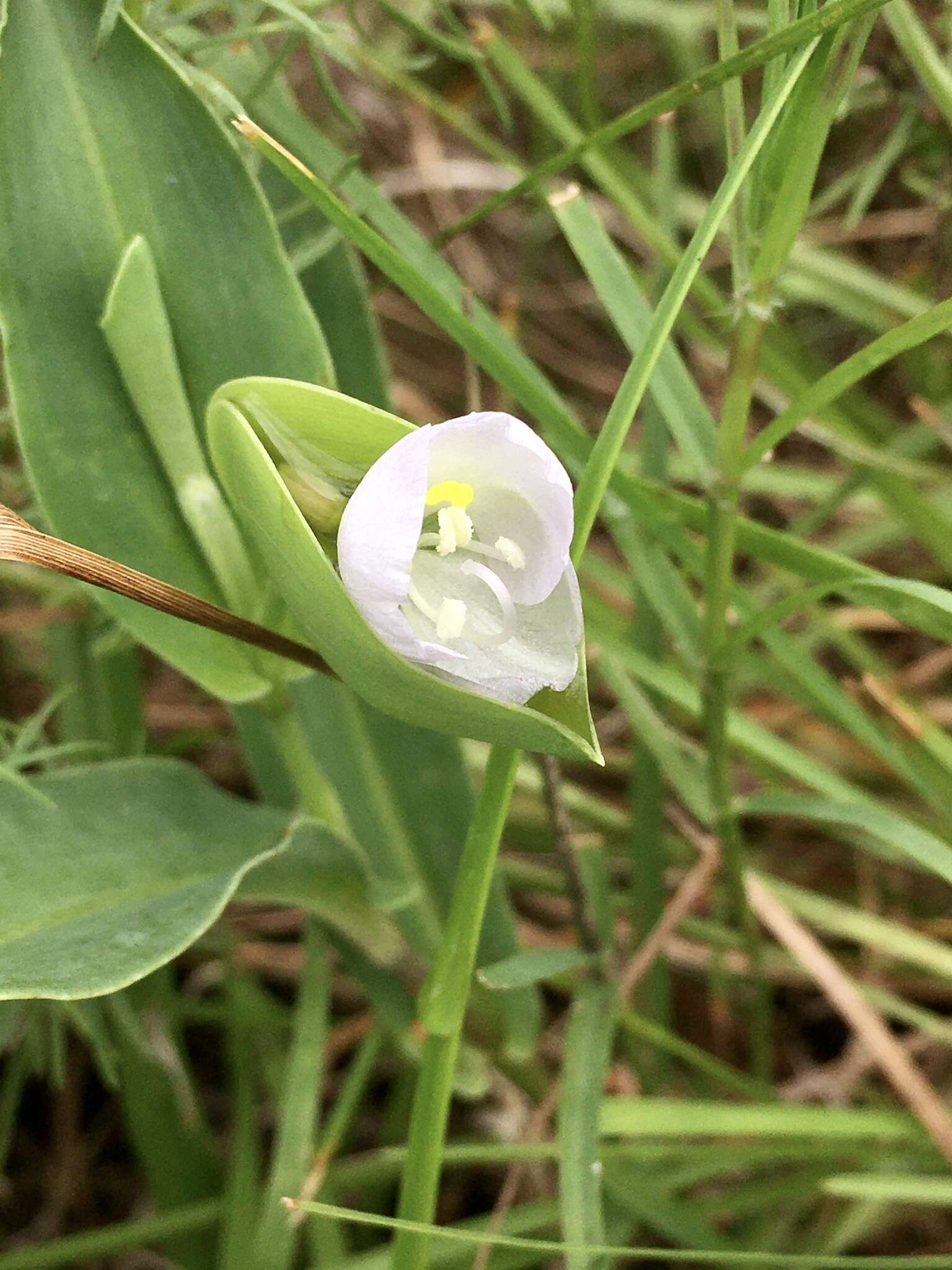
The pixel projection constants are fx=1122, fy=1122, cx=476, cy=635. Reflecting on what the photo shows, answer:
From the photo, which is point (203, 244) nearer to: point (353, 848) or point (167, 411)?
point (167, 411)

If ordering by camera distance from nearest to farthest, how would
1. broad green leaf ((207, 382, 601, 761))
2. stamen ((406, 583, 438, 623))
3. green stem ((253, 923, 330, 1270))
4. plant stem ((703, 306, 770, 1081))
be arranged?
broad green leaf ((207, 382, 601, 761)), stamen ((406, 583, 438, 623)), plant stem ((703, 306, 770, 1081)), green stem ((253, 923, 330, 1270))

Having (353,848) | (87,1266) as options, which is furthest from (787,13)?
(87,1266)

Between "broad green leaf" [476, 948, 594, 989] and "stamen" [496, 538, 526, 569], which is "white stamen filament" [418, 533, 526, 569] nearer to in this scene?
"stamen" [496, 538, 526, 569]

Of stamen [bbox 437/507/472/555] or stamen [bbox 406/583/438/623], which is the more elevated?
stamen [bbox 437/507/472/555]

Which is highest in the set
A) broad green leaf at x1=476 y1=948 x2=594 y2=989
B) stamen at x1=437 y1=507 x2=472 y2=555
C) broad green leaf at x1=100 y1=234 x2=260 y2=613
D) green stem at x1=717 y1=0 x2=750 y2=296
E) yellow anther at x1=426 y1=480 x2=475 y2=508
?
green stem at x1=717 y1=0 x2=750 y2=296

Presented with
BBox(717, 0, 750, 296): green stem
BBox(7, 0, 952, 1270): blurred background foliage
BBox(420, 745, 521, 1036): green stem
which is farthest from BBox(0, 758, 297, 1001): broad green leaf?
BBox(717, 0, 750, 296): green stem

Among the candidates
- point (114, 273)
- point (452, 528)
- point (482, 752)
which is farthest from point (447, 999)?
point (482, 752)

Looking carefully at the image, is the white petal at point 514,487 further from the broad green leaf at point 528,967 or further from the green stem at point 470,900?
the broad green leaf at point 528,967

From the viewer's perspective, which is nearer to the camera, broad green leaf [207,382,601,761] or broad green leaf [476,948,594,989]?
broad green leaf [207,382,601,761]
